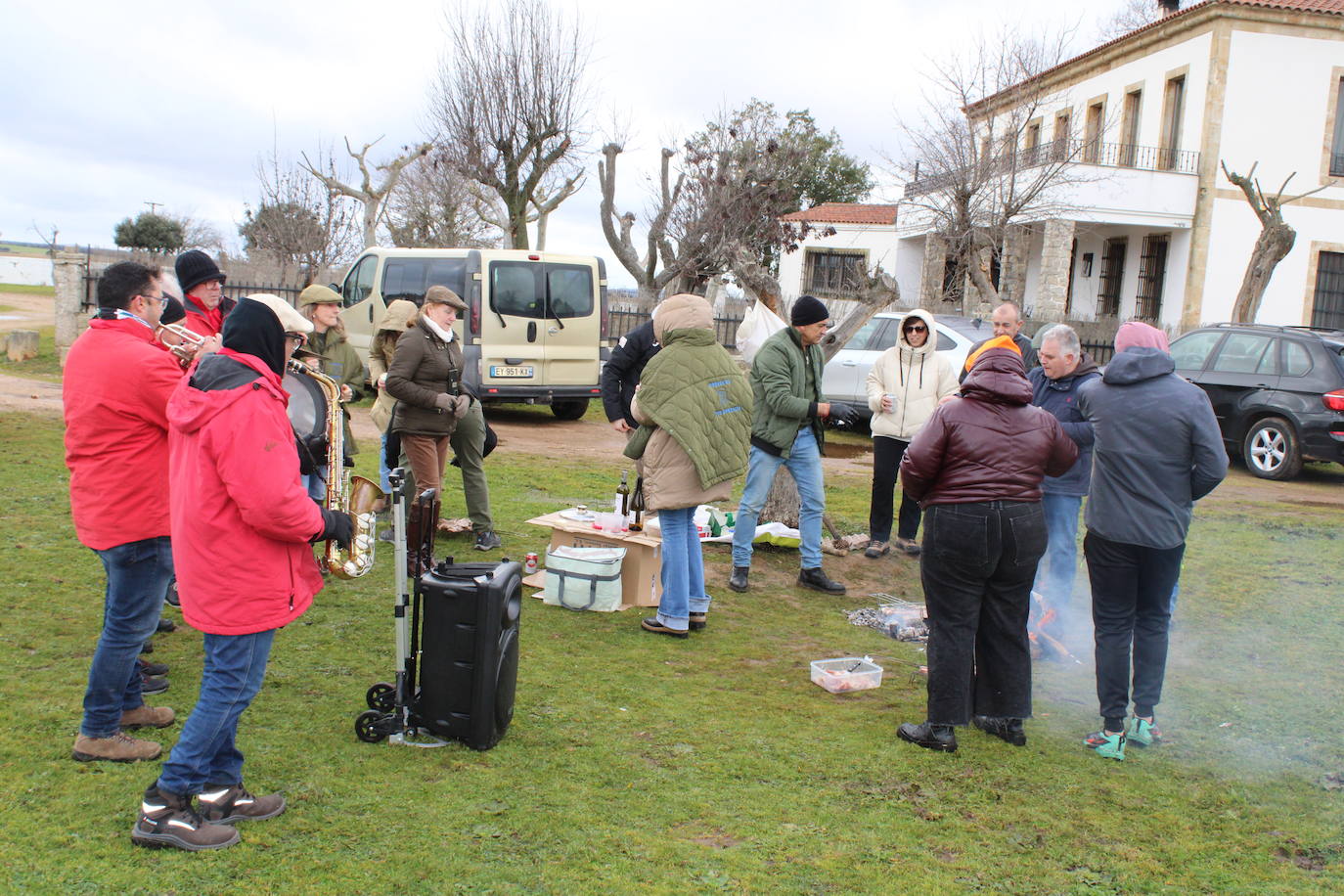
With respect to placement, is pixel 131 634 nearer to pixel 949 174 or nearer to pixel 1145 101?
pixel 949 174

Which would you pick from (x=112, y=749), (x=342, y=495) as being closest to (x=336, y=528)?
(x=112, y=749)

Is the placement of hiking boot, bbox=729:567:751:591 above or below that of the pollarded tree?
below

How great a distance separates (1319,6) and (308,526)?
30.6 m

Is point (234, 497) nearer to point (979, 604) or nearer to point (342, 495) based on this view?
point (342, 495)

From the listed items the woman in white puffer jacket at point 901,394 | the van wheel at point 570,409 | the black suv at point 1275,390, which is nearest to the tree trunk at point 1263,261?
the black suv at point 1275,390

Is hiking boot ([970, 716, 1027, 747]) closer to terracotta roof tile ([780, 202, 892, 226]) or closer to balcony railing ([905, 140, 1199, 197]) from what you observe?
balcony railing ([905, 140, 1199, 197])

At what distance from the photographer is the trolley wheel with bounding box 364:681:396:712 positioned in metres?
4.11

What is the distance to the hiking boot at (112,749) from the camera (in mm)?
3658

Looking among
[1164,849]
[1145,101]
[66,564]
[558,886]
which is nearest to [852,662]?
[1164,849]

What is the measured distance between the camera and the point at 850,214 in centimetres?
3734

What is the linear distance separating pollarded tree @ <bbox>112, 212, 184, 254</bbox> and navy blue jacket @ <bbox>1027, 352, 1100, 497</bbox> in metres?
36.8

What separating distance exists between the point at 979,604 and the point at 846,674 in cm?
100

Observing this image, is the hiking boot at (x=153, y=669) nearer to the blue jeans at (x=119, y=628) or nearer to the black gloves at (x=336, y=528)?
the blue jeans at (x=119, y=628)

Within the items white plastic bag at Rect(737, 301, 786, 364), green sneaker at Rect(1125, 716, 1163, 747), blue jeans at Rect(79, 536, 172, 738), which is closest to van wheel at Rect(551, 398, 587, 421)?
white plastic bag at Rect(737, 301, 786, 364)
